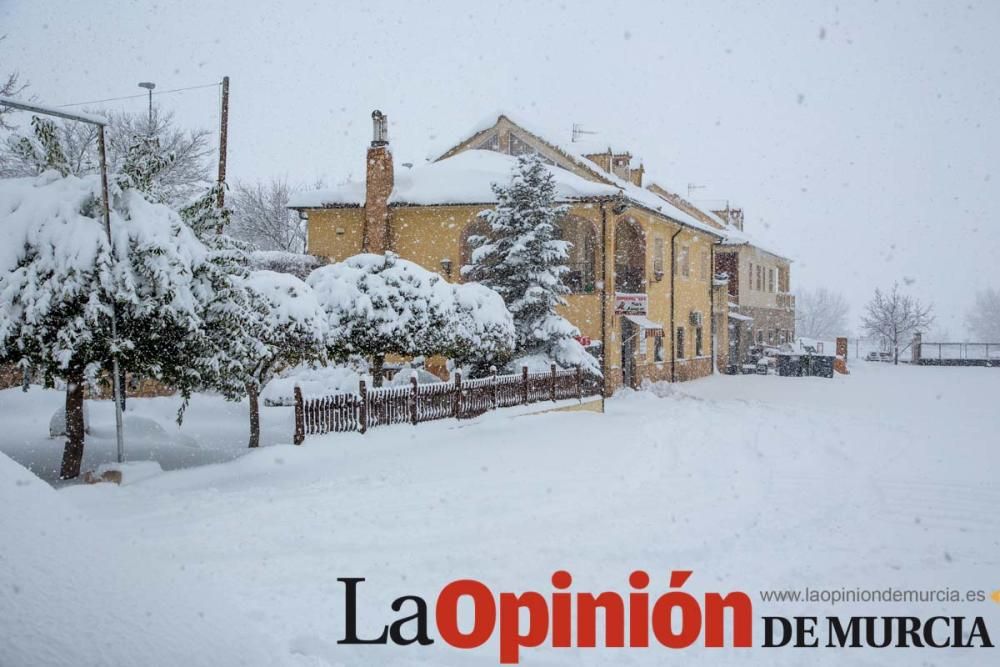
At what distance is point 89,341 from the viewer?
33.0ft

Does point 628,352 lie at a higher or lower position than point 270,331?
lower

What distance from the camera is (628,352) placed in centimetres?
2827

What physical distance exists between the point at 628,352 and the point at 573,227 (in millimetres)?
4871

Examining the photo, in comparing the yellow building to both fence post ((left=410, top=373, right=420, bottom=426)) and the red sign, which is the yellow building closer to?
the red sign

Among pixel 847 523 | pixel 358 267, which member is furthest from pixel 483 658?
pixel 358 267

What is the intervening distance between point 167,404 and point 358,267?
8.57 m

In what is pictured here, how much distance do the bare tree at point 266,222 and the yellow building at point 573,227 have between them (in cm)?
2101

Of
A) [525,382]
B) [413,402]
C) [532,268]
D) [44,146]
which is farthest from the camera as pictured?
[532,268]

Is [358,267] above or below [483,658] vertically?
above

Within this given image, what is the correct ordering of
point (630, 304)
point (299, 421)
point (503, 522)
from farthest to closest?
point (630, 304) → point (299, 421) → point (503, 522)

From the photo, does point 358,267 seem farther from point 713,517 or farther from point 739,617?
point 739,617

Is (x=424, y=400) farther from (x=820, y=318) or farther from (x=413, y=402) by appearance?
(x=820, y=318)
